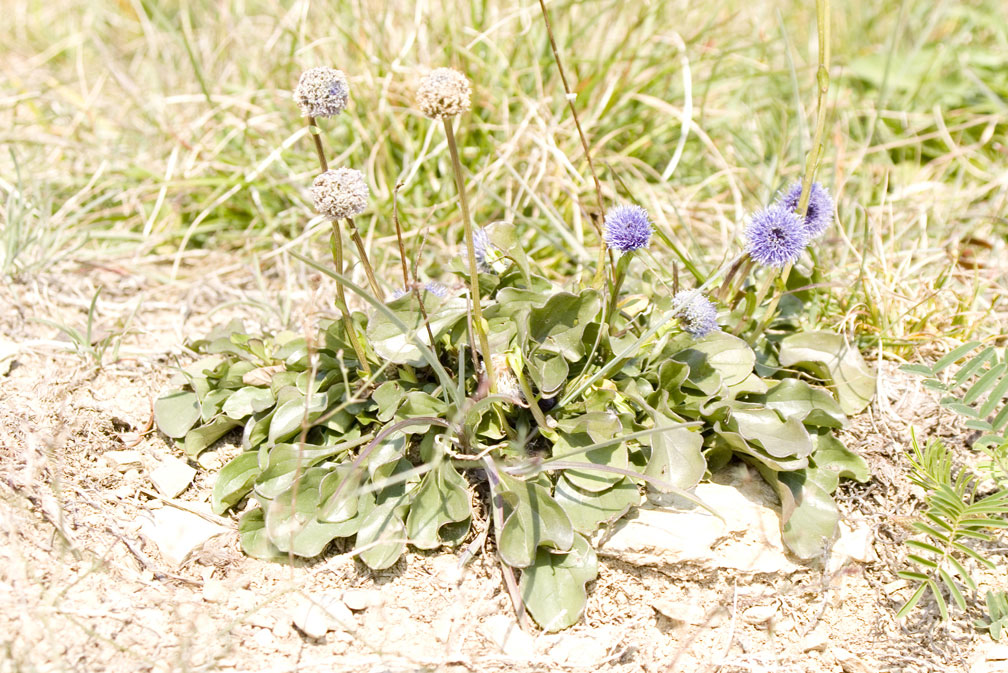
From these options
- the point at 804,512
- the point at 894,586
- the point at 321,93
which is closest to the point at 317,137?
the point at 321,93

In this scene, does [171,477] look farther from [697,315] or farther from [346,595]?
[697,315]

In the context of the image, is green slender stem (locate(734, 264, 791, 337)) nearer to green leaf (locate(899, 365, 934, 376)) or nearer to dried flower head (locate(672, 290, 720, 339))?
dried flower head (locate(672, 290, 720, 339))

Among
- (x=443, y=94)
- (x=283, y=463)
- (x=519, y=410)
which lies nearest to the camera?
(x=443, y=94)

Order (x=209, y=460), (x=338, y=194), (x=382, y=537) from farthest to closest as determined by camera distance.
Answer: (x=209, y=460)
(x=382, y=537)
(x=338, y=194)

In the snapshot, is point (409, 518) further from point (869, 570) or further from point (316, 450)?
point (869, 570)

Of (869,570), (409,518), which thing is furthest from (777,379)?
(409,518)

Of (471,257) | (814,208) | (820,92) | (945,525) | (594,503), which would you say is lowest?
(945,525)
